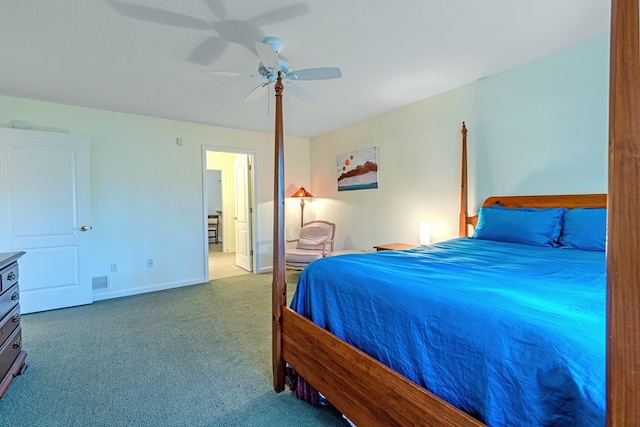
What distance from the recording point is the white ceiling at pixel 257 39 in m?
1.91

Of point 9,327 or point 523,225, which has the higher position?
point 523,225

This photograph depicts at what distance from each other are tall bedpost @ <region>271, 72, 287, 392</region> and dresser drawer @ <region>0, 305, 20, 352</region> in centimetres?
171

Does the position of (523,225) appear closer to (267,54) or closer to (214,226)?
(267,54)

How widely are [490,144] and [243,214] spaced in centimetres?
396

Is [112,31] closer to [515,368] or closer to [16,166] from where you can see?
[16,166]

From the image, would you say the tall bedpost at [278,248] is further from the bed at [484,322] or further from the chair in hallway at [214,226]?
the chair in hallway at [214,226]

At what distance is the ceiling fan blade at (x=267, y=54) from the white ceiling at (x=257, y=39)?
0.79 ft

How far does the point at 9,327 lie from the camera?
6.61 ft

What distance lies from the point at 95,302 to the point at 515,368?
14.3 feet

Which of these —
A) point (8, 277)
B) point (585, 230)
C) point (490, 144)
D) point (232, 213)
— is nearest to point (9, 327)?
point (8, 277)

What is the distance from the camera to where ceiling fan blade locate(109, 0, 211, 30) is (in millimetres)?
1869

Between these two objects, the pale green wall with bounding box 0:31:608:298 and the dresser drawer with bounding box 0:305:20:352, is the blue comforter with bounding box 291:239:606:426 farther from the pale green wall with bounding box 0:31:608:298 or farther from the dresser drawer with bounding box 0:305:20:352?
the dresser drawer with bounding box 0:305:20:352

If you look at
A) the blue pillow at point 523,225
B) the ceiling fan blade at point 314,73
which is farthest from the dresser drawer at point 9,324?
the blue pillow at point 523,225

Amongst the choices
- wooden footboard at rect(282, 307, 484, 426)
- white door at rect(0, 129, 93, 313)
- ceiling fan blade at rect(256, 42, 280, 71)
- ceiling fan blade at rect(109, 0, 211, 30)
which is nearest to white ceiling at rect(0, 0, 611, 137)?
ceiling fan blade at rect(109, 0, 211, 30)
